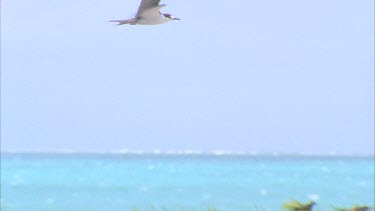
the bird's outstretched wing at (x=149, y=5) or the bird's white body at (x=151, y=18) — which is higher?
the bird's outstretched wing at (x=149, y=5)

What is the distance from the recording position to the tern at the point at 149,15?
8.09 meters

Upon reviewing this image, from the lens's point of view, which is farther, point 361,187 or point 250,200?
point 361,187

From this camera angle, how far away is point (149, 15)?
8141 millimetres

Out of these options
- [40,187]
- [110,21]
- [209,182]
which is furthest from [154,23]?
[209,182]

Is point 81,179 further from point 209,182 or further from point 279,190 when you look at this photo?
point 279,190

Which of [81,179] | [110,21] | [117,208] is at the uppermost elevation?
[110,21]

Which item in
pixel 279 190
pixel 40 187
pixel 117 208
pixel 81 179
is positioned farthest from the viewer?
pixel 81 179

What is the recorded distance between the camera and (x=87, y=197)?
44562mm

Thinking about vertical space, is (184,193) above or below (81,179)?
above

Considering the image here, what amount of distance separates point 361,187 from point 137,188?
1051cm

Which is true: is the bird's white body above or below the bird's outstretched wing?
below

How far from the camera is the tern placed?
809cm

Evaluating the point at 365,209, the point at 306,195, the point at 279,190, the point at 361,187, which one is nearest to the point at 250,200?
the point at 306,195

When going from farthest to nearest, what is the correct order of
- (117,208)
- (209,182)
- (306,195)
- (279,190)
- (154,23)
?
(209,182)
(279,190)
(306,195)
(117,208)
(154,23)
